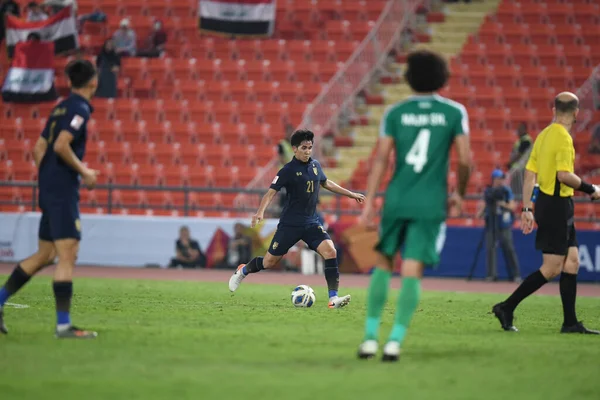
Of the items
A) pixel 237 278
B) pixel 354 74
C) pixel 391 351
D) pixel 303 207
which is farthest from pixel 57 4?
pixel 391 351

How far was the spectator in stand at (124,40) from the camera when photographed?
3191 cm

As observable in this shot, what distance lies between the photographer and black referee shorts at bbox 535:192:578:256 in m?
10.9

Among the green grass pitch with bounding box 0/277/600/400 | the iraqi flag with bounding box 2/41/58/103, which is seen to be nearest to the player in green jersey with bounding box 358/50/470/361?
the green grass pitch with bounding box 0/277/600/400

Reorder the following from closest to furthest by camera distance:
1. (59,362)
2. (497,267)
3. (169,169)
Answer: (59,362)
(497,267)
(169,169)

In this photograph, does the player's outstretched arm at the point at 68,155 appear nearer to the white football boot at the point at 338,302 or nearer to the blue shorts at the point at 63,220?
the blue shorts at the point at 63,220

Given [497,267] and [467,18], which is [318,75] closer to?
[467,18]

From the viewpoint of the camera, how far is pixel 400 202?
835 centimetres

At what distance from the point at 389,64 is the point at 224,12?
4.86m

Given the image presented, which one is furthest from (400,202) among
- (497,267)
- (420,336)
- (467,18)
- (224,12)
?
(467,18)

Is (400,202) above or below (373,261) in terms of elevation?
above

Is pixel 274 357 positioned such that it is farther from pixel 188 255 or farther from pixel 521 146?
pixel 521 146

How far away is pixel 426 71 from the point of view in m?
8.39

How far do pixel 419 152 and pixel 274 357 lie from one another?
6.17 feet

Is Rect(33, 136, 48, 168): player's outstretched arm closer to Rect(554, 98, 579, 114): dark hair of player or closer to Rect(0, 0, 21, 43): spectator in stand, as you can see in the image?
Rect(554, 98, 579, 114): dark hair of player
